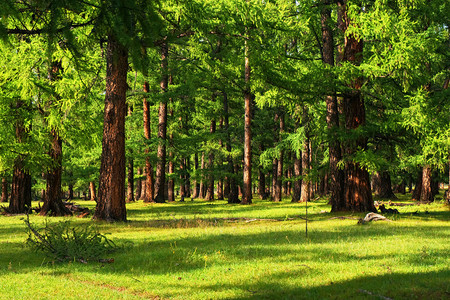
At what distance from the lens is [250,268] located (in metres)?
7.33

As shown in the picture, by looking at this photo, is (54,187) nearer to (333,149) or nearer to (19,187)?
(19,187)

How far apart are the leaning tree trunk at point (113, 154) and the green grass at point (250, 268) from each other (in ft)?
11.6

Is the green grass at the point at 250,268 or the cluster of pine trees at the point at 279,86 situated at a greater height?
the cluster of pine trees at the point at 279,86

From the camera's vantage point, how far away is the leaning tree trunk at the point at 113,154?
1475cm

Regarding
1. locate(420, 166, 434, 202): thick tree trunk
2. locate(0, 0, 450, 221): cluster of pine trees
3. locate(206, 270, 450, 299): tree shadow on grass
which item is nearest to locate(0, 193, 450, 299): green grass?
locate(206, 270, 450, 299): tree shadow on grass

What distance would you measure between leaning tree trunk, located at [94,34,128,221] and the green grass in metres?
3.54

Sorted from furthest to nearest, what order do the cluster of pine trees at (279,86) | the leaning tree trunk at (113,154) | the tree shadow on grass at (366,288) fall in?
1. the leaning tree trunk at (113,154)
2. the cluster of pine trees at (279,86)
3. the tree shadow on grass at (366,288)

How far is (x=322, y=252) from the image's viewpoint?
8.43 meters

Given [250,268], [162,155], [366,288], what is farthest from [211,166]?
[366,288]

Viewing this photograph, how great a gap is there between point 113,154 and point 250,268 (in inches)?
344

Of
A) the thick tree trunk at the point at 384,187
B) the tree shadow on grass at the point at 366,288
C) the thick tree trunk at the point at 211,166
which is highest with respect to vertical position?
the thick tree trunk at the point at 211,166

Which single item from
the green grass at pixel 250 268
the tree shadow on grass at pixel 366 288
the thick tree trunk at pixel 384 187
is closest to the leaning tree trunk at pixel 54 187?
the green grass at pixel 250 268

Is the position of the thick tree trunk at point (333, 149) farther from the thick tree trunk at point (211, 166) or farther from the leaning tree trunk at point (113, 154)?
the thick tree trunk at point (211, 166)

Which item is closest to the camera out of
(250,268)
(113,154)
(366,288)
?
(366,288)
